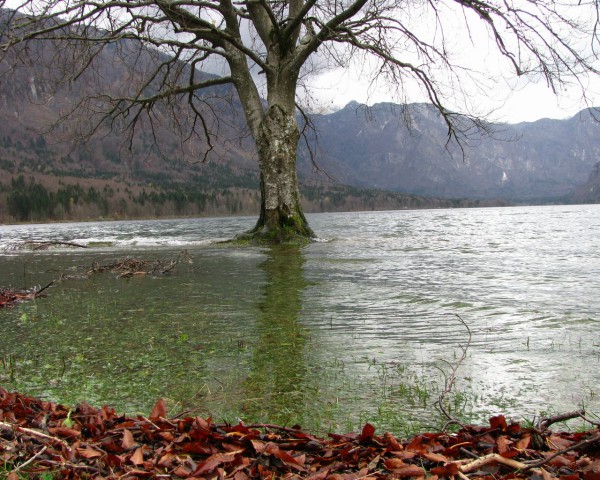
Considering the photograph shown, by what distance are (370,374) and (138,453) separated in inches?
79.2

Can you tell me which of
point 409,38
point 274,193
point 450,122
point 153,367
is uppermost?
point 409,38

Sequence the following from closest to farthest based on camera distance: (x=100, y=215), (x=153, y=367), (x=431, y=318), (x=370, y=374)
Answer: (x=370, y=374) < (x=153, y=367) < (x=431, y=318) < (x=100, y=215)

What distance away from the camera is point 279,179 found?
16844 millimetres

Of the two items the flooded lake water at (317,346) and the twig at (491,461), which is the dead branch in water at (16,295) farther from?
the twig at (491,461)

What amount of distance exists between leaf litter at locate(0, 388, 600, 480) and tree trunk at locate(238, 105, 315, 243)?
14418 millimetres

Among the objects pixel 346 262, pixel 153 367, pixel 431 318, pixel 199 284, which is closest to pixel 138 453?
pixel 153 367

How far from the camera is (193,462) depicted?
2.23m

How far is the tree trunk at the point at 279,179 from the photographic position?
1670cm

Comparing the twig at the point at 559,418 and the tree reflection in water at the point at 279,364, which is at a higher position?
the twig at the point at 559,418

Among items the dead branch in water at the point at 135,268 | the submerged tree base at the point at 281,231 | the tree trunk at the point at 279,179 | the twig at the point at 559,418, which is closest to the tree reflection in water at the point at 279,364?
the twig at the point at 559,418

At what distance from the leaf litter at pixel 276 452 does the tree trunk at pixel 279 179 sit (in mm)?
14418

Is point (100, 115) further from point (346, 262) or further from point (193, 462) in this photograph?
point (193, 462)

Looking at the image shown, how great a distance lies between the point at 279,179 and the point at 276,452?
587 inches

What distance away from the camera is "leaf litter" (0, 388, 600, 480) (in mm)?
2113
